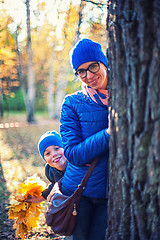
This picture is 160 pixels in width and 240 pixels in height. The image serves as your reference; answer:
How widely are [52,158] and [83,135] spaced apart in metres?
0.79

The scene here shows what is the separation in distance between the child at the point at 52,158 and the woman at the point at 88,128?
565 millimetres

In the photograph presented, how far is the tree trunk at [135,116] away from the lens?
3.94ft

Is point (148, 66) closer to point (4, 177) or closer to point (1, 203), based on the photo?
point (1, 203)

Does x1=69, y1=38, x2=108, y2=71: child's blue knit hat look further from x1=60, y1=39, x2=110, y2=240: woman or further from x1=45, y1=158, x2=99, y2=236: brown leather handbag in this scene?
x1=45, y1=158, x2=99, y2=236: brown leather handbag

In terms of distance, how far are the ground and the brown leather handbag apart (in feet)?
4.06

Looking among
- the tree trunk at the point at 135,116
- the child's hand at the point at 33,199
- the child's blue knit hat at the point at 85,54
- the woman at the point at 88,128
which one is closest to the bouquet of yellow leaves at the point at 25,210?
the child's hand at the point at 33,199

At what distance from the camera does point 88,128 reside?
1.84 m

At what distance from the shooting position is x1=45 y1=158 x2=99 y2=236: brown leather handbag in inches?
72.3

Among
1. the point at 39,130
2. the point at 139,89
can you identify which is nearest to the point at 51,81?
the point at 39,130

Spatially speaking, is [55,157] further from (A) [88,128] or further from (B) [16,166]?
(B) [16,166]

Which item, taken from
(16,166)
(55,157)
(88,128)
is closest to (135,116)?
(88,128)

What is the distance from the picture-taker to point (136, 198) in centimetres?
139

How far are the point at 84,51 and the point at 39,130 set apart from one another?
426 inches

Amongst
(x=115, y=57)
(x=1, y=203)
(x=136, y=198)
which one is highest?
(x=115, y=57)
